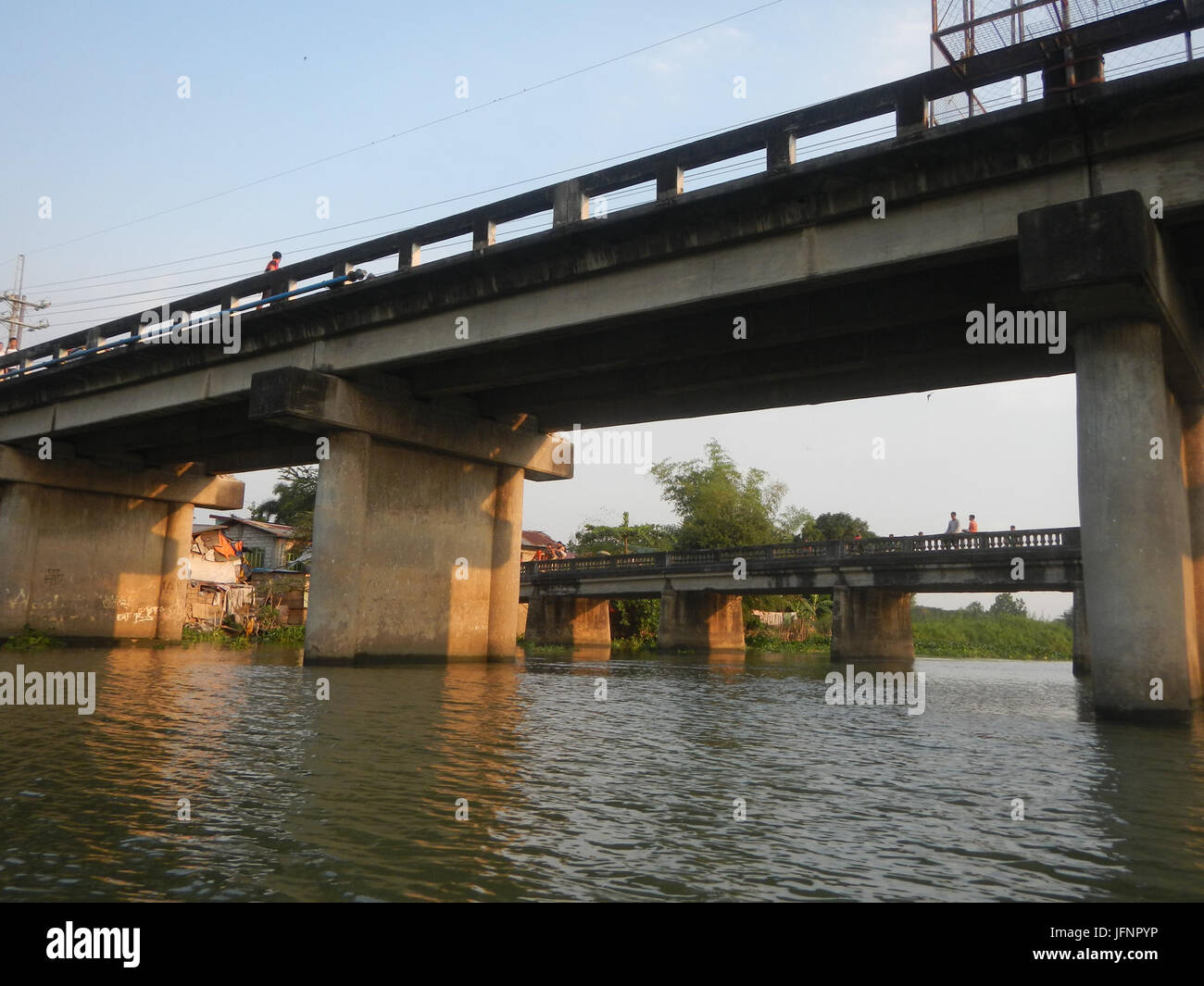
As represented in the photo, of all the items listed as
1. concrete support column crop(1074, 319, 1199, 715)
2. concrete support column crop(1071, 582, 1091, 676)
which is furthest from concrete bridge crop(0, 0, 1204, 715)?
concrete support column crop(1071, 582, 1091, 676)

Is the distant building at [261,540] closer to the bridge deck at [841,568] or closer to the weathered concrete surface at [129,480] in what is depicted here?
the bridge deck at [841,568]

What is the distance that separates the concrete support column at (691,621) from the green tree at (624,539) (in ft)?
87.7

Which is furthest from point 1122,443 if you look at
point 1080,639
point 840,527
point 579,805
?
point 840,527

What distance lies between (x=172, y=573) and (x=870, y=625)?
94.0 ft

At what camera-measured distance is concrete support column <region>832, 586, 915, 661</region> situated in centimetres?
4150

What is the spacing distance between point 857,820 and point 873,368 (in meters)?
15.1

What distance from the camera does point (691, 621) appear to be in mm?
49594

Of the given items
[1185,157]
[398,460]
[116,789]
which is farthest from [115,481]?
[1185,157]

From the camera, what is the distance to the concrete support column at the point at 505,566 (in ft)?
82.0

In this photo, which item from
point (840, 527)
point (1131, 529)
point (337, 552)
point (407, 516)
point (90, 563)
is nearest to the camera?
point (1131, 529)

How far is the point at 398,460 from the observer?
23.3 metres

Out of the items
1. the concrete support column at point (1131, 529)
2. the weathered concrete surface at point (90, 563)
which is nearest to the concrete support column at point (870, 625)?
the weathered concrete surface at point (90, 563)

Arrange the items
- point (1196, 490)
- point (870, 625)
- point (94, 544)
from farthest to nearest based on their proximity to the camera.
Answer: point (870, 625) < point (94, 544) < point (1196, 490)

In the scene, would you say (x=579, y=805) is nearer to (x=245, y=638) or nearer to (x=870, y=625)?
(x=245, y=638)
